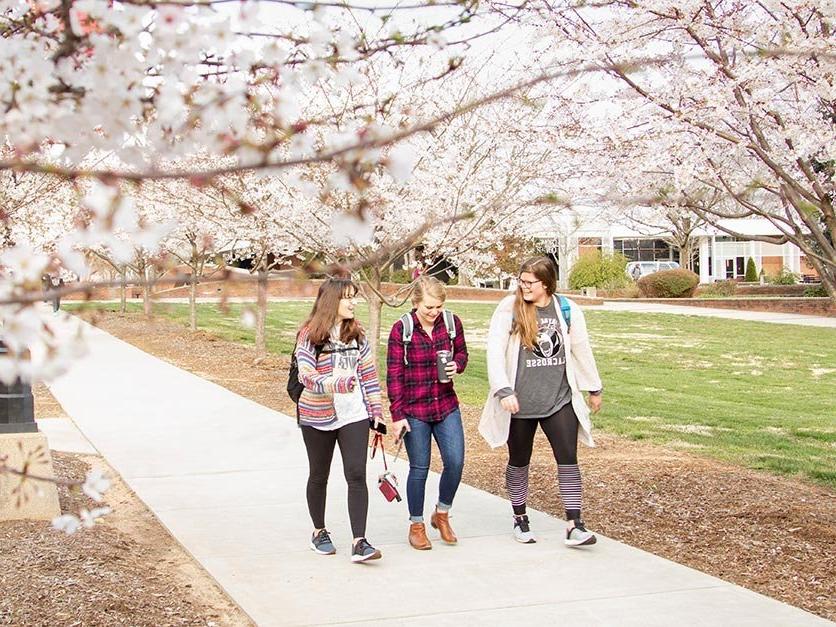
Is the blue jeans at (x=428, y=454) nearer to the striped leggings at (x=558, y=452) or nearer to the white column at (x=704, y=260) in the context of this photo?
the striped leggings at (x=558, y=452)

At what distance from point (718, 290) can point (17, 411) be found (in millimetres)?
40139

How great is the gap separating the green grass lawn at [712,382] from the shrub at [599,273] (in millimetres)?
13321

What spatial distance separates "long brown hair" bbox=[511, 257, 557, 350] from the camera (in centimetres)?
664

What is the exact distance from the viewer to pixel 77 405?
14.0 meters

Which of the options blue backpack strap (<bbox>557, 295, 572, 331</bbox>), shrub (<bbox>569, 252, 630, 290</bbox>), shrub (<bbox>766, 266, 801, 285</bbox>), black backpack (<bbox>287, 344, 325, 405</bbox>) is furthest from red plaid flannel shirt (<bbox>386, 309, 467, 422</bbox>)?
shrub (<bbox>766, 266, 801, 285</bbox>)

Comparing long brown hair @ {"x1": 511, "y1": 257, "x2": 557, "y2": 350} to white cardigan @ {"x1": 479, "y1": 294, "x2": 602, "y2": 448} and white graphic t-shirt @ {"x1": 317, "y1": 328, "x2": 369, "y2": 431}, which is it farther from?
white graphic t-shirt @ {"x1": 317, "y1": 328, "x2": 369, "y2": 431}

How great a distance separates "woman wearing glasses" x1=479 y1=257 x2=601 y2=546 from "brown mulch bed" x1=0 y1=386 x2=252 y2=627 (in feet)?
6.01

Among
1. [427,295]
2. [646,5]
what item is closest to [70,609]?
[427,295]

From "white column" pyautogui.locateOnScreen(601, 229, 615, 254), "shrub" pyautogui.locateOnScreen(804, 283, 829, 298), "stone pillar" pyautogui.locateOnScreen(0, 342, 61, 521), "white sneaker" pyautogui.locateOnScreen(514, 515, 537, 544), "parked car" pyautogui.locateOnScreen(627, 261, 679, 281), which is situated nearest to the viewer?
"white sneaker" pyautogui.locateOnScreen(514, 515, 537, 544)

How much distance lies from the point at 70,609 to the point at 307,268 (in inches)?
148

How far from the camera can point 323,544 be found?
6.71 meters

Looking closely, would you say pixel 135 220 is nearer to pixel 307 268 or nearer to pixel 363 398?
pixel 307 268

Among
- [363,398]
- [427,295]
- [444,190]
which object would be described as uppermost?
[444,190]

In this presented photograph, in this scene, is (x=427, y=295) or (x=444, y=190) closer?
(x=427, y=295)
